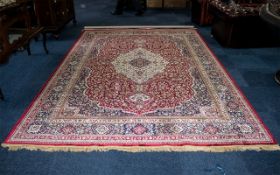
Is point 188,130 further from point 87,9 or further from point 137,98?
point 87,9

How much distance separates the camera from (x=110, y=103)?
2.60m

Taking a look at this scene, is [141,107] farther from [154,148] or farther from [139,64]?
[139,64]

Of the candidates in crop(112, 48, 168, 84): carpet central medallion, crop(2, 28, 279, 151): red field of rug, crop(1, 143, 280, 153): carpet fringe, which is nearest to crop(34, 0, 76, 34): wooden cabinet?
crop(2, 28, 279, 151): red field of rug

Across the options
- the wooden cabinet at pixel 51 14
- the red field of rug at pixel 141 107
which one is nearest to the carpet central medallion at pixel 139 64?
the red field of rug at pixel 141 107

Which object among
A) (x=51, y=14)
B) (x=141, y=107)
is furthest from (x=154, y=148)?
(x=51, y=14)

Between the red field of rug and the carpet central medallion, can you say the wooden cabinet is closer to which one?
the red field of rug

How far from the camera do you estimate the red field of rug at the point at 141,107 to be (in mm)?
2082

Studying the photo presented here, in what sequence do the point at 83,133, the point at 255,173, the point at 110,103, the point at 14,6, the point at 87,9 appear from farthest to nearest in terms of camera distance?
the point at 87,9 < the point at 14,6 < the point at 110,103 < the point at 83,133 < the point at 255,173

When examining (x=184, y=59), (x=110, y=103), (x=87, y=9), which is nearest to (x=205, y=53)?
(x=184, y=59)

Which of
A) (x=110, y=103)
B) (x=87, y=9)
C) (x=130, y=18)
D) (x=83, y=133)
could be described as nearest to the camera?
(x=83, y=133)

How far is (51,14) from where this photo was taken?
4.11 m

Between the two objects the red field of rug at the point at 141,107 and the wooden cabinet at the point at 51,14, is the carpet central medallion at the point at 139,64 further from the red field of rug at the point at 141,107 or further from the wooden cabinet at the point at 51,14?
the wooden cabinet at the point at 51,14

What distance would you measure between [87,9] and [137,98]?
405cm

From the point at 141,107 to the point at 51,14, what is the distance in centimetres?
241
